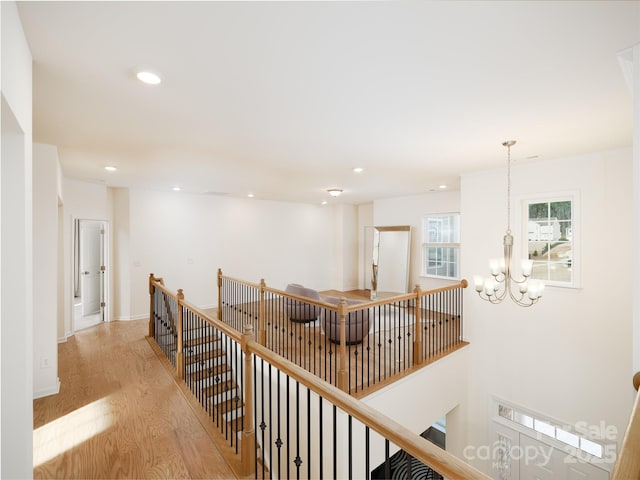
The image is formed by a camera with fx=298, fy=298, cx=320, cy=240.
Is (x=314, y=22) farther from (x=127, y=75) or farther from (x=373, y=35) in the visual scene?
(x=127, y=75)

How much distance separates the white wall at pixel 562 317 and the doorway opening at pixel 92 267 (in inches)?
270

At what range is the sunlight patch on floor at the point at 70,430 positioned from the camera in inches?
92.0

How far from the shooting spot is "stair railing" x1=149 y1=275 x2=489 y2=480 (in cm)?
110

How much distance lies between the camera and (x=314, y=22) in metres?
Answer: 1.50

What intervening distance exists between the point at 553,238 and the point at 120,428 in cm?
559

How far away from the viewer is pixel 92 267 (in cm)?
626

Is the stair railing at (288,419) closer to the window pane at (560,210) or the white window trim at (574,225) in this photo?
the white window trim at (574,225)

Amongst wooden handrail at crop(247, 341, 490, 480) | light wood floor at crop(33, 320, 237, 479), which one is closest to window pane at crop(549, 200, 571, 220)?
wooden handrail at crop(247, 341, 490, 480)

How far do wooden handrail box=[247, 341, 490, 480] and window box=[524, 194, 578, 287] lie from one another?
4.33 m

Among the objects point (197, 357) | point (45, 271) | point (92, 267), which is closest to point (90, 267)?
point (92, 267)

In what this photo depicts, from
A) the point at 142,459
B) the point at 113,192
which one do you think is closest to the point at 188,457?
the point at 142,459

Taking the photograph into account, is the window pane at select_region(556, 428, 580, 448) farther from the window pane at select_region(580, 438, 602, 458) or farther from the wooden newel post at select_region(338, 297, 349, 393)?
the wooden newel post at select_region(338, 297, 349, 393)

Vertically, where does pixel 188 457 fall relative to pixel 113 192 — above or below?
below

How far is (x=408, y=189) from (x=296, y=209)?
11.1 feet
